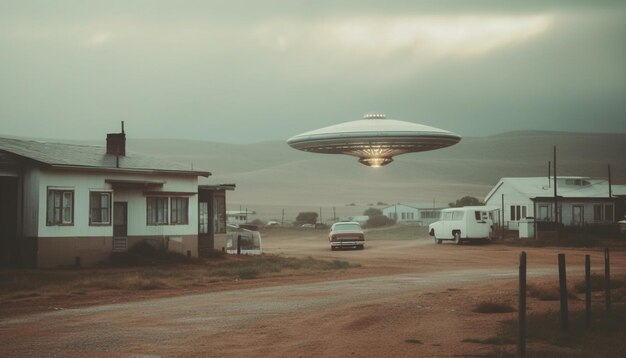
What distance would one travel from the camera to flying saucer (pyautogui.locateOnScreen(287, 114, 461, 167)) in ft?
154

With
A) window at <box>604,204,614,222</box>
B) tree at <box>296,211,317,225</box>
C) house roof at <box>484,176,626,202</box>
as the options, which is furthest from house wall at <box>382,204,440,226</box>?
window at <box>604,204,614,222</box>

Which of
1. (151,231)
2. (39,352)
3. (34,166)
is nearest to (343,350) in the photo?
(39,352)

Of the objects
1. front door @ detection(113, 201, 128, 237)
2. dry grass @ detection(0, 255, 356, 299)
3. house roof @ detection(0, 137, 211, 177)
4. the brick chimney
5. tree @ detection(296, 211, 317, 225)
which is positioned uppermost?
the brick chimney

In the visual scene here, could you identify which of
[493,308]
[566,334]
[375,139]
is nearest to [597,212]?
[375,139]

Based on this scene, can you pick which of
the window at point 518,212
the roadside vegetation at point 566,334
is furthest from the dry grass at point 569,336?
the window at point 518,212

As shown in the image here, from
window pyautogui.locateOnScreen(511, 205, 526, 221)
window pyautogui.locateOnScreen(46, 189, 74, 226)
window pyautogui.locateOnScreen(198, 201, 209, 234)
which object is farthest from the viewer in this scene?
window pyautogui.locateOnScreen(511, 205, 526, 221)

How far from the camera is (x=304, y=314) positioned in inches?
687

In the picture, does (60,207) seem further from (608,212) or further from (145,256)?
(608,212)

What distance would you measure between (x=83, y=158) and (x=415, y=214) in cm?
6422

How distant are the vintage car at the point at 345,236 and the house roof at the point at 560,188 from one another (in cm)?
1775

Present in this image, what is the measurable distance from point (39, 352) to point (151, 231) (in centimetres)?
2329

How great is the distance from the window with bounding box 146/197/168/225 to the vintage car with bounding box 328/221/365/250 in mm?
13821

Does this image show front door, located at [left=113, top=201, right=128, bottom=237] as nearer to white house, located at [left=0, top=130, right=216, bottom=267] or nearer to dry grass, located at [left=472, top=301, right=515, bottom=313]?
white house, located at [left=0, top=130, right=216, bottom=267]

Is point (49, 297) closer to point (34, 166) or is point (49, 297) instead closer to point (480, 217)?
point (34, 166)
